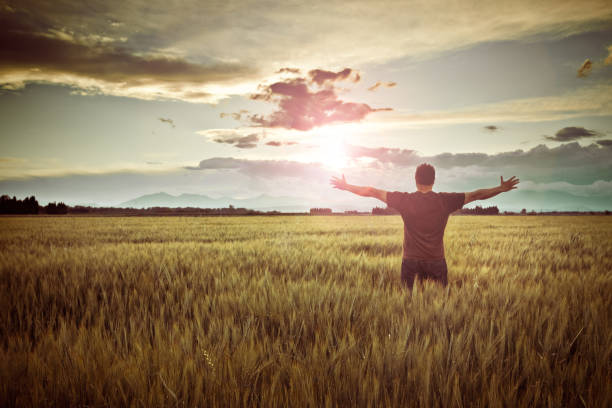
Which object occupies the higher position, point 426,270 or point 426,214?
point 426,214

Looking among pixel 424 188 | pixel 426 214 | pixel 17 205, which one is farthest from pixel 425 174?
pixel 17 205

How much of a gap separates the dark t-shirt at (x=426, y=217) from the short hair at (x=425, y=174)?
0.15m

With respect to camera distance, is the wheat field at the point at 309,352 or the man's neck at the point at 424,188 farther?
the man's neck at the point at 424,188

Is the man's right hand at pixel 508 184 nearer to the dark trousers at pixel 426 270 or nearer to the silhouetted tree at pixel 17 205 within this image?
the dark trousers at pixel 426 270

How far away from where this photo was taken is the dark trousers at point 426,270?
476 centimetres

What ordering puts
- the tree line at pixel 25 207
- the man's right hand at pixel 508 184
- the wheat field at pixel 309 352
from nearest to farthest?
the wheat field at pixel 309 352
the man's right hand at pixel 508 184
the tree line at pixel 25 207

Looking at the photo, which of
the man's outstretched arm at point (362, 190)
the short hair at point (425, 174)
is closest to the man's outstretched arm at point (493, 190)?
the short hair at point (425, 174)

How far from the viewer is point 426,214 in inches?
187

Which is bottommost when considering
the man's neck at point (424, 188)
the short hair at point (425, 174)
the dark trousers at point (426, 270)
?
the dark trousers at point (426, 270)

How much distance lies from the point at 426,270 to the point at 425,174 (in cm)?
137

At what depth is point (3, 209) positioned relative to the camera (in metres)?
73.4

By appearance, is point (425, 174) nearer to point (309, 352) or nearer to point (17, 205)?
point (309, 352)

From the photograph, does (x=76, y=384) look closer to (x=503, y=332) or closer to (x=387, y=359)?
(x=387, y=359)

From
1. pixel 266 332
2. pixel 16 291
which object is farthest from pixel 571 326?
pixel 16 291
